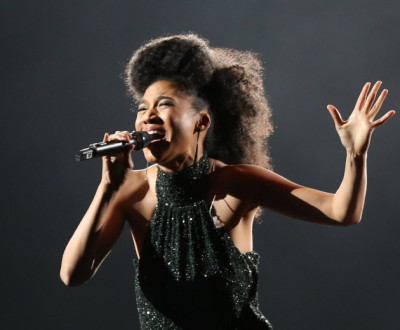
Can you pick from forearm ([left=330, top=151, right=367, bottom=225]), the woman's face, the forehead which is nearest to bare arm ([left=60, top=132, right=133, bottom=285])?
the woman's face

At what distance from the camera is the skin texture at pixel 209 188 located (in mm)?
1494

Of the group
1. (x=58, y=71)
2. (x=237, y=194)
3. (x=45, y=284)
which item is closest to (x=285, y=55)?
(x=58, y=71)

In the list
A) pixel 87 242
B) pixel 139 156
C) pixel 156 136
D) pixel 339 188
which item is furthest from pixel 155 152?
pixel 139 156

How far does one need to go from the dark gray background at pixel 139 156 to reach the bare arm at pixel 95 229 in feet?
4.02

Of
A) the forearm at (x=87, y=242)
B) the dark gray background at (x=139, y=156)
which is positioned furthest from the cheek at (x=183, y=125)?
the dark gray background at (x=139, y=156)

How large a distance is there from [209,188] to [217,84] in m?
0.32

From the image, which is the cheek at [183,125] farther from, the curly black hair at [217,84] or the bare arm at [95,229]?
the bare arm at [95,229]

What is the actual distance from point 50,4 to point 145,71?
1199 mm

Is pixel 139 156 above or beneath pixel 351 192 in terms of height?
above

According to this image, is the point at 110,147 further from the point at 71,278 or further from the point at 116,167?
the point at 71,278

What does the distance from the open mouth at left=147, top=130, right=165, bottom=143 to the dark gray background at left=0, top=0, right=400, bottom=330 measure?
124 centimetres

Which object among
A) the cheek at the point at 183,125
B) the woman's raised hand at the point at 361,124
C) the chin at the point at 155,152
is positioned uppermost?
the cheek at the point at 183,125

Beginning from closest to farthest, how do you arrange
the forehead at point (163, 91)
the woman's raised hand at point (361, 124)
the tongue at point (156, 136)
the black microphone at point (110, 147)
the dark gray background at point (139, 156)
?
the black microphone at point (110, 147), the woman's raised hand at point (361, 124), the tongue at point (156, 136), the forehead at point (163, 91), the dark gray background at point (139, 156)

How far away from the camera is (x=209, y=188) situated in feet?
5.53
